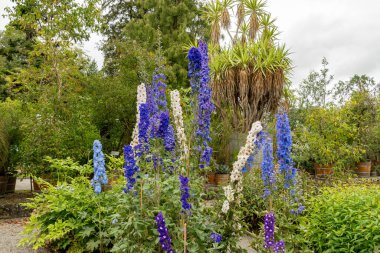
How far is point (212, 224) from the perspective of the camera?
10.5 feet

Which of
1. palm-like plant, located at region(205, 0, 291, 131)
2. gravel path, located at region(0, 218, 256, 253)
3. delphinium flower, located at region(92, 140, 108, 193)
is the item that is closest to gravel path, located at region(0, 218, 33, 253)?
gravel path, located at region(0, 218, 256, 253)

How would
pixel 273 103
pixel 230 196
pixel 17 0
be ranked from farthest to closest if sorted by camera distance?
1. pixel 273 103
2. pixel 17 0
3. pixel 230 196

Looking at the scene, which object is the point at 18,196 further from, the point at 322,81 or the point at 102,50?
the point at 322,81

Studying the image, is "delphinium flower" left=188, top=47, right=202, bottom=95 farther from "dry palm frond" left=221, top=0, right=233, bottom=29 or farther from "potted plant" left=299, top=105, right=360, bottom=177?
"dry palm frond" left=221, top=0, right=233, bottom=29

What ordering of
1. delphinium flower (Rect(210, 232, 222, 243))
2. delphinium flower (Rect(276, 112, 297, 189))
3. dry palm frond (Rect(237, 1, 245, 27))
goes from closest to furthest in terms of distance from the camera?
1. delphinium flower (Rect(210, 232, 222, 243))
2. delphinium flower (Rect(276, 112, 297, 189))
3. dry palm frond (Rect(237, 1, 245, 27))

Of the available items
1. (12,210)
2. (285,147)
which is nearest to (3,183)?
(12,210)

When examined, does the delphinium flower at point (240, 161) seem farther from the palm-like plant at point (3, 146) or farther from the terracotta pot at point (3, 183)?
the terracotta pot at point (3, 183)

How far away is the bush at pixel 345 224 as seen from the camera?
11.8 ft

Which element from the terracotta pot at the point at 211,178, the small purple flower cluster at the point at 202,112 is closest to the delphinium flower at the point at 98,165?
the small purple flower cluster at the point at 202,112

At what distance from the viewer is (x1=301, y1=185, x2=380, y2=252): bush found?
3584 millimetres

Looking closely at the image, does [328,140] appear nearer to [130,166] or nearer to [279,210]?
[279,210]

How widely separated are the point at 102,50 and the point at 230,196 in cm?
1868

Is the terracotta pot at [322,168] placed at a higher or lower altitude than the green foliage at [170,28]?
lower

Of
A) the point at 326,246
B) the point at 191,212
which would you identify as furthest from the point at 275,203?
the point at 191,212
